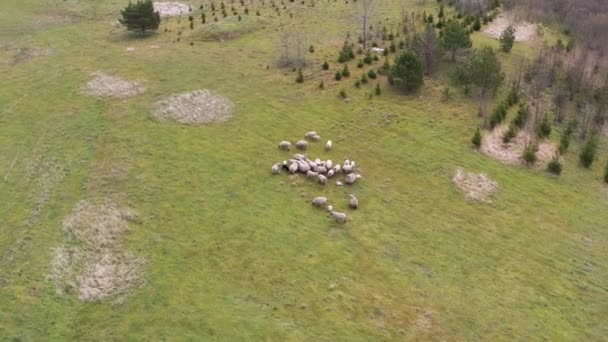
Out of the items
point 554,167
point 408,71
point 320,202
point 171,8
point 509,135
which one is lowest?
point 554,167

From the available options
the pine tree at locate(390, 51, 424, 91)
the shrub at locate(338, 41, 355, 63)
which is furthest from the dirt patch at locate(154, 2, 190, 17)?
the pine tree at locate(390, 51, 424, 91)

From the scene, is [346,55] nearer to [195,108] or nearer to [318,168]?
[195,108]

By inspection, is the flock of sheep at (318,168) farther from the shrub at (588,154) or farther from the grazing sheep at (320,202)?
the shrub at (588,154)

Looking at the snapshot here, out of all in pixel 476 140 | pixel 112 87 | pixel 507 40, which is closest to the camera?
pixel 476 140

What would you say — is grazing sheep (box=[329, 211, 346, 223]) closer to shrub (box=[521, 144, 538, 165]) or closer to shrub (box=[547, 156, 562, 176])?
shrub (box=[521, 144, 538, 165])

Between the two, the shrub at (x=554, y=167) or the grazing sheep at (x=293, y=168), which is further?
the shrub at (x=554, y=167)

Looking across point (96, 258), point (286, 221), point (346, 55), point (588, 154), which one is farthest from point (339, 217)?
point (346, 55)

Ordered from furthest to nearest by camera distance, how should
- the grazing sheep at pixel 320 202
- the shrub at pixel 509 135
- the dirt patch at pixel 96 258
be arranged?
the shrub at pixel 509 135
the grazing sheep at pixel 320 202
the dirt patch at pixel 96 258

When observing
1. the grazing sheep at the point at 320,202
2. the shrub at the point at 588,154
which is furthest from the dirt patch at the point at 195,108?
the shrub at the point at 588,154
